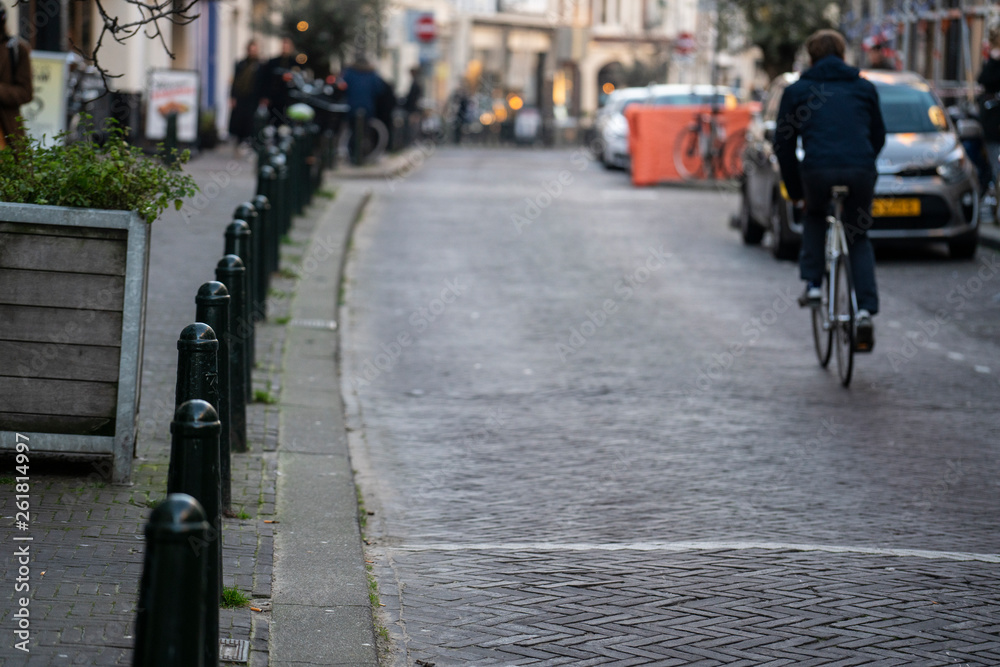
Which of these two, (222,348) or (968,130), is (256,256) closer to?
(222,348)

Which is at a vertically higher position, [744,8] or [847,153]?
[744,8]

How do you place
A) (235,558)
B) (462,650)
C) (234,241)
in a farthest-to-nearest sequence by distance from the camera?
(234,241) → (235,558) → (462,650)

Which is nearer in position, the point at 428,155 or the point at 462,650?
the point at 462,650

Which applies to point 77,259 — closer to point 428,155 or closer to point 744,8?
point 744,8

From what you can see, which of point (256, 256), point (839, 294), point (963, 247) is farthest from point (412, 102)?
point (839, 294)

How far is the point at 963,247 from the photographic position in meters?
13.8

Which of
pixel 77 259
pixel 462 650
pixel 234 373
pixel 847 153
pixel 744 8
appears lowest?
pixel 462 650

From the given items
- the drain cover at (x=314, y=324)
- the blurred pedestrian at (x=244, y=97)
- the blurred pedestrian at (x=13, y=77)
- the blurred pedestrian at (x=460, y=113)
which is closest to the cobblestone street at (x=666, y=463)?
the drain cover at (x=314, y=324)

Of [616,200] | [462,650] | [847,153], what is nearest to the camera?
[462,650]

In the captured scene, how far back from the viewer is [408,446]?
22.5 ft

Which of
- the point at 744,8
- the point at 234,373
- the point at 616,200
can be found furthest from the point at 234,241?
the point at 744,8

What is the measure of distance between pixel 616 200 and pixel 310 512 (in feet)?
50.0

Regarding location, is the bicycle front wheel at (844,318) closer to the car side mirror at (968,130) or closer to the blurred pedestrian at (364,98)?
the car side mirror at (968,130)
